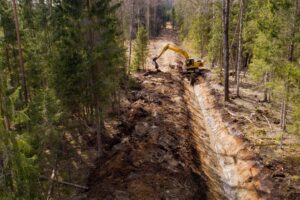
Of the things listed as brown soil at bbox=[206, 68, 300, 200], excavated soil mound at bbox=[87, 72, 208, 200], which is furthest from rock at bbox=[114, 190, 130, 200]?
brown soil at bbox=[206, 68, 300, 200]

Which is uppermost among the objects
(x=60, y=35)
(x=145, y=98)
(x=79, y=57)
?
(x=60, y=35)

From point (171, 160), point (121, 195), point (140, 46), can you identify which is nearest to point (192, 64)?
point (140, 46)

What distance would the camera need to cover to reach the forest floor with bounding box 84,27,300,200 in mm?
14070

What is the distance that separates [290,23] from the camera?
17.0 m

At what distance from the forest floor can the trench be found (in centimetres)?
35

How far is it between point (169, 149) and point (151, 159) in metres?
1.66

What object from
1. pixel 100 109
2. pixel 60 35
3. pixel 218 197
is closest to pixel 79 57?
pixel 60 35

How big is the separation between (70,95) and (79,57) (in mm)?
2323

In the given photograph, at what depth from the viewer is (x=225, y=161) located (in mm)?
18531

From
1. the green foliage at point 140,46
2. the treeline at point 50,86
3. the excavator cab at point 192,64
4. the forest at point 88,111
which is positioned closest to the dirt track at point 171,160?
the forest at point 88,111

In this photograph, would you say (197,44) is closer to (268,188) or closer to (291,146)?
(291,146)

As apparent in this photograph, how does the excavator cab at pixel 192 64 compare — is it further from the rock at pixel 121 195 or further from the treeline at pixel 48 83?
the rock at pixel 121 195

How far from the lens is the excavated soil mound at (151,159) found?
13867 mm

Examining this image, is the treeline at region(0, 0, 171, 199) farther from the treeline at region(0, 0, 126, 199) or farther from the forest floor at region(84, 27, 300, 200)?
the forest floor at region(84, 27, 300, 200)
